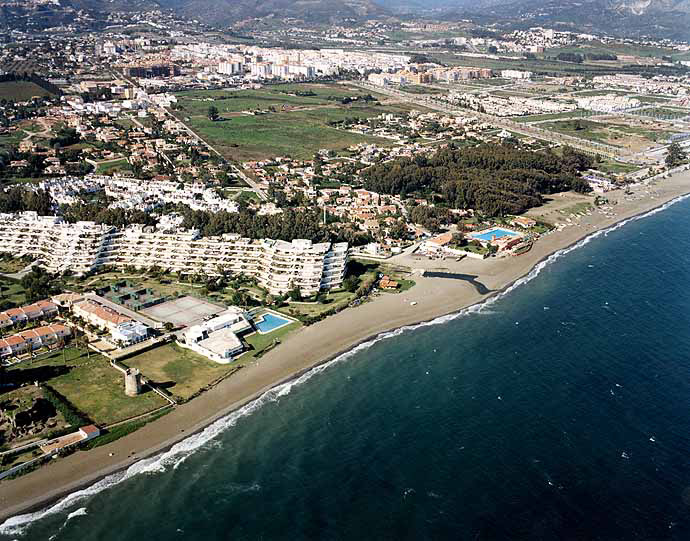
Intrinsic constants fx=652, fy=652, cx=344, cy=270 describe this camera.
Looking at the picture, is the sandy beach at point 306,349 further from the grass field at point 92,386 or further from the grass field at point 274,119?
the grass field at point 274,119

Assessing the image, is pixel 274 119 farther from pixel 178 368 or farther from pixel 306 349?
pixel 178 368

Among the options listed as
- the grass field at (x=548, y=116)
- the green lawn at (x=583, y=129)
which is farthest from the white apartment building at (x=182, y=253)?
the grass field at (x=548, y=116)

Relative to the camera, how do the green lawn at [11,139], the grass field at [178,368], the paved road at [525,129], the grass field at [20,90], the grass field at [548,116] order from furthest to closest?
the grass field at [20,90], the grass field at [548,116], the paved road at [525,129], the green lawn at [11,139], the grass field at [178,368]

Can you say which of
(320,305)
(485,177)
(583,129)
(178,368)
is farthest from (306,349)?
(583,129)

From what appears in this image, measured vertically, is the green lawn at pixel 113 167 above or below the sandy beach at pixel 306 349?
above

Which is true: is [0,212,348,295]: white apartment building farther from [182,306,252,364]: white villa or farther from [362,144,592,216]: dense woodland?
[362,144,592,216]: dense woodland

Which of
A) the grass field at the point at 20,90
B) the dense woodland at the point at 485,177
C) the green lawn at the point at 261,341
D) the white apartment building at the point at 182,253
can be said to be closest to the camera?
the green lawn at the point at 261,341
